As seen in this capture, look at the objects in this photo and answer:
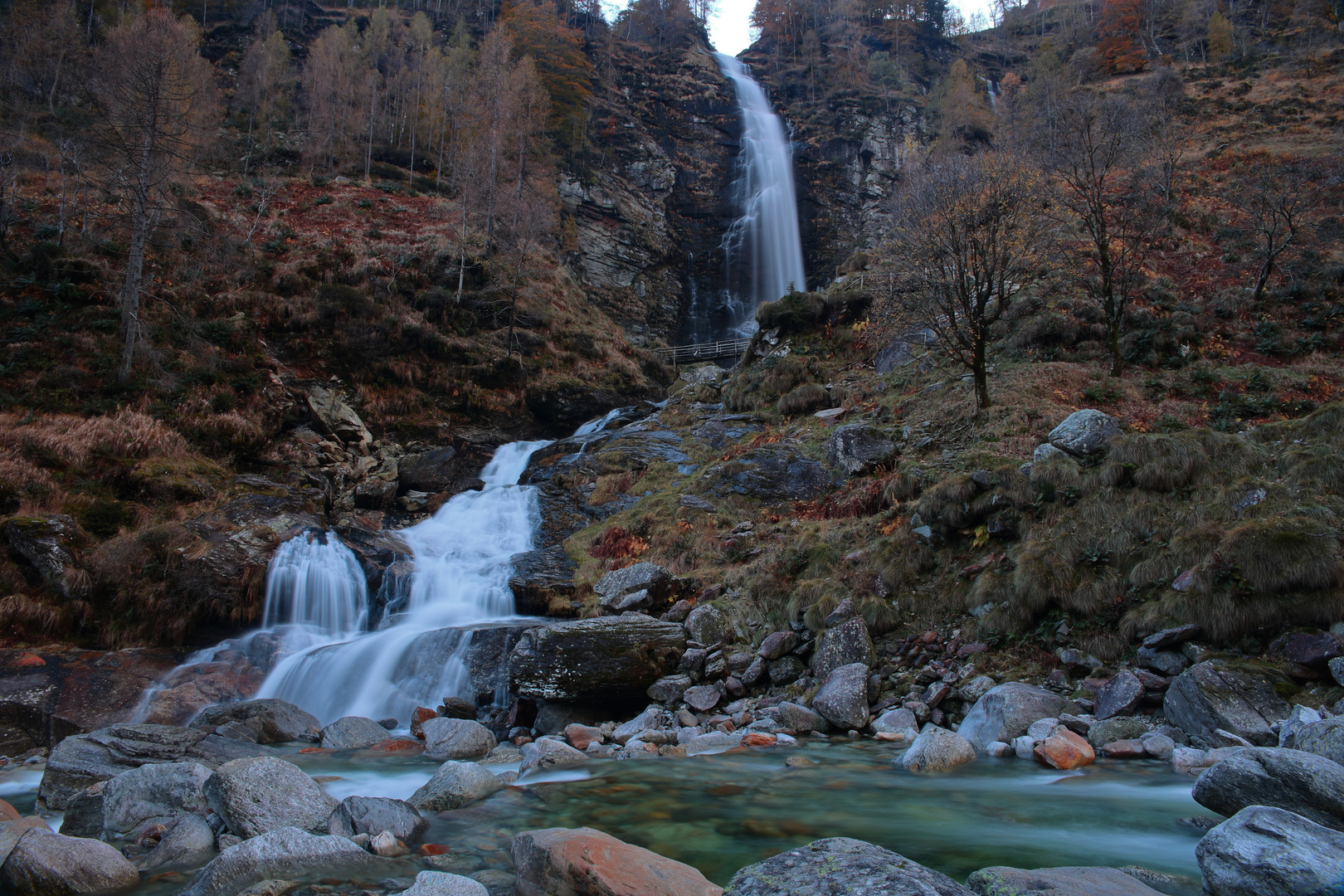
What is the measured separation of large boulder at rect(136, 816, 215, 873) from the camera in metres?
4.05

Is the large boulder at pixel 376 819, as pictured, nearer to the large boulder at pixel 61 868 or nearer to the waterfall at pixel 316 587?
the large boulder at pixel 61 868

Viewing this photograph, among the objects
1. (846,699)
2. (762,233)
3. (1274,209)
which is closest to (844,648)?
(846,699)

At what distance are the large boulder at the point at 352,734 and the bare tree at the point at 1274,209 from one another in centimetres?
2473

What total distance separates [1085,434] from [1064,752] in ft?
19.3

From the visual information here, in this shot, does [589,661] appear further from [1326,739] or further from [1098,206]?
[1098,206]

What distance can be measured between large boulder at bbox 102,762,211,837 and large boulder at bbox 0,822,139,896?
0.90 metres

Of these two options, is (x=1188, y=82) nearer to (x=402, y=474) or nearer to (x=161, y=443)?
(x=402, y=474)

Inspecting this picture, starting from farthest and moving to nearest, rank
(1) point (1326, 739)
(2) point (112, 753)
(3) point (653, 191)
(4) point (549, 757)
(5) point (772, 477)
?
(3) point (653, 191) < (5) point (772, 477) < (2) point (112, 753) < (4) point (549, 757) < (1) point (1326, 739)

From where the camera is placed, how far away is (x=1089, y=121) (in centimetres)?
1530

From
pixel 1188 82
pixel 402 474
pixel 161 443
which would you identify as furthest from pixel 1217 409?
pixel 1188 82

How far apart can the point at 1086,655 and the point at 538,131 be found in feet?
135

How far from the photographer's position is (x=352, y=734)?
8383mm

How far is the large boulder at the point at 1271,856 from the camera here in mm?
2373

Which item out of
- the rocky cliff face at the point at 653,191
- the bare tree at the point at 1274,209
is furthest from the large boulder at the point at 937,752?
the rocky cliff face at the point at 653,191
